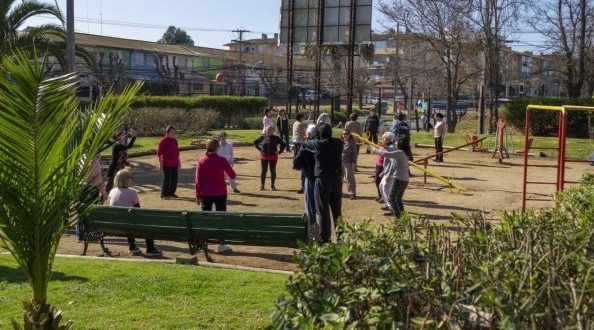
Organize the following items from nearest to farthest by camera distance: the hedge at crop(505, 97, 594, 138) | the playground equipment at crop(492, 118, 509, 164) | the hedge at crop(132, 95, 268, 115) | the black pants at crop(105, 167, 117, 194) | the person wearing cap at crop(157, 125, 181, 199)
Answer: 1. the black pants at crop(105, 167, 117, 194)
2. the person wearing cap at crop(157, 125, 181, 199)
3. the playground equipment at crop(492, 118, 509, 164)
4. the hedge at crop(505, 97, 594, 138)
5. the hedge at crop(132, 95, 268, 115)

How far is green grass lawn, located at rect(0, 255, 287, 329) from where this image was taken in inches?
237

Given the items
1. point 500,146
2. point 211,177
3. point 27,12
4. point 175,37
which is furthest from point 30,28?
point 175,37

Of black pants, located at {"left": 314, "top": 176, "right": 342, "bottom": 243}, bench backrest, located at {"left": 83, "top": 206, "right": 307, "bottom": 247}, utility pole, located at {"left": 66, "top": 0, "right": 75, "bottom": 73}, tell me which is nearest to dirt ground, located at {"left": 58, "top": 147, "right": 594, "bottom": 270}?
bench backrest, located at {"left": 83, "top": 206, "right": 307, "bottom": 247}

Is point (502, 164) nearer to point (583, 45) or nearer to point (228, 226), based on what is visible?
point (228, 226)

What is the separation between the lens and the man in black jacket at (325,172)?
946 cm

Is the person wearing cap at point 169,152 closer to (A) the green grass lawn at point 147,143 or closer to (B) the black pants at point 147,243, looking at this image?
(B) the black pants at point 147,243

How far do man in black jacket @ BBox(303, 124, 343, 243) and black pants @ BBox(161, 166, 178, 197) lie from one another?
5215 millimetres

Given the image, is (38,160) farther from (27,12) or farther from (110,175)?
(27,12)

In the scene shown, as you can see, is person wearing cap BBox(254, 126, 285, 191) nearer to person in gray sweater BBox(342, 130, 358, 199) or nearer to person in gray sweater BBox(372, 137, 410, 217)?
person in gray sweater BBox(342, 130, 358, 199)

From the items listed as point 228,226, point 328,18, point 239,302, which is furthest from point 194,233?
point 328,18

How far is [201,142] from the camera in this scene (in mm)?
26125

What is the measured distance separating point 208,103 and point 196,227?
2725 centimetres

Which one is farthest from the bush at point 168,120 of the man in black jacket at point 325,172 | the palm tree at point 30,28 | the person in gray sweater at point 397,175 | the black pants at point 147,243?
the man in black jacket at point 325,172

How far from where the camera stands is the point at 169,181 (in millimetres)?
14414
